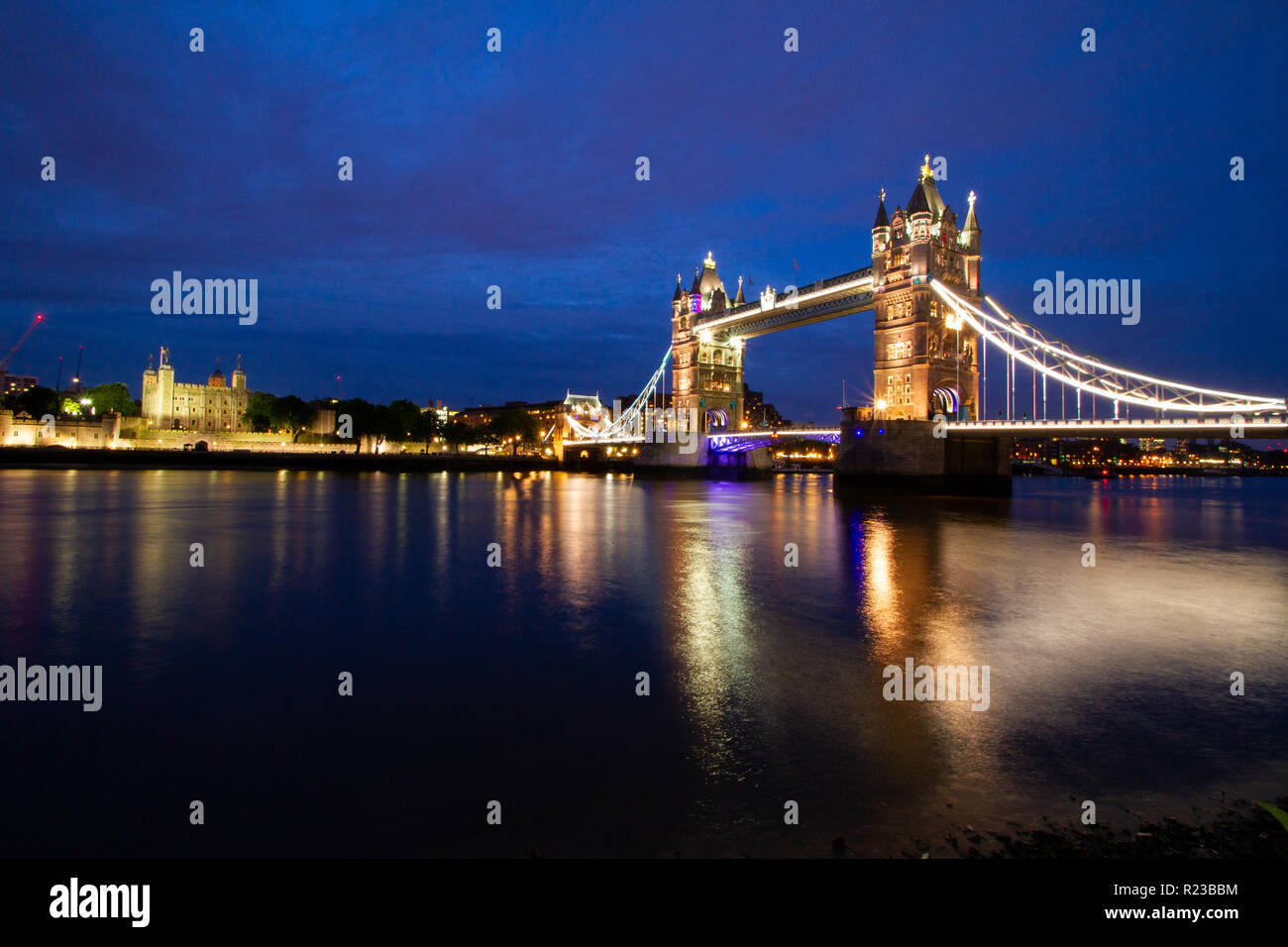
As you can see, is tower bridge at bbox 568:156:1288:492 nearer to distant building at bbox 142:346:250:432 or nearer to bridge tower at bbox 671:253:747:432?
bridge tower at bbox 671:253:747:432

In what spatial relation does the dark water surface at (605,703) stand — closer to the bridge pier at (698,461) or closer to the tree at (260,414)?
the bridge pier at (698,461)

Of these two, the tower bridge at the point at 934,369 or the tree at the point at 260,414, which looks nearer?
the tower bridge at the point at 934,369

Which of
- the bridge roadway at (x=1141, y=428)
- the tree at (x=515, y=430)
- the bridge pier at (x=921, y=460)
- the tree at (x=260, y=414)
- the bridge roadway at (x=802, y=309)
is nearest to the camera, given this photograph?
the bridge roadway at (x=1141, y=428)

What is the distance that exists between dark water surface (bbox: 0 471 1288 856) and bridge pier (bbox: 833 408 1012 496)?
2388 centimetres

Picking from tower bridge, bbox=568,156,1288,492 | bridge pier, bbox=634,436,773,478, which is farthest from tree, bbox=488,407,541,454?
tower bridge, bbox=568,156,1288,492

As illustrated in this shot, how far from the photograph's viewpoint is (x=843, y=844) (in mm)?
3725

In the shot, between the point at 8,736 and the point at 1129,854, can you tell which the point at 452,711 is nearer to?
the point at 8,736

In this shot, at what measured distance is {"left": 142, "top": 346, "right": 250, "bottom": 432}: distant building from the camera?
10019 cm

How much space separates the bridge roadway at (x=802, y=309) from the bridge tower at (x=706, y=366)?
213 cm

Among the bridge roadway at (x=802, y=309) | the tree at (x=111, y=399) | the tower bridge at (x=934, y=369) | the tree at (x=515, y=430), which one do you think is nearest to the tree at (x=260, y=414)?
the tree at (x=111, y=399)

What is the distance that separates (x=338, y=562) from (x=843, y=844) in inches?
506

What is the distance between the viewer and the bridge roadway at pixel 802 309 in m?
48.4

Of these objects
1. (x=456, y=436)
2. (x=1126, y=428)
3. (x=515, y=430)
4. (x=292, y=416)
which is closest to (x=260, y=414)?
(x=292, y=416)

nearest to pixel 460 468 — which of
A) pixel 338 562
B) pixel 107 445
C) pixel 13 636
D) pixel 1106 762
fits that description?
pixel 107 445
